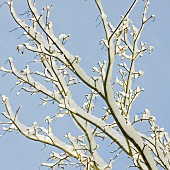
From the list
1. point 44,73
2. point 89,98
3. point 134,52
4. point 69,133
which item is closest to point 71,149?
point 69,133

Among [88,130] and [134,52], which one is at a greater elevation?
[134,52]

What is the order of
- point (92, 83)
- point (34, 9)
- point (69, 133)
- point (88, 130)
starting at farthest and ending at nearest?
point (69, 133) < point (88, 130) < point (34, 9) < point (92, 83)

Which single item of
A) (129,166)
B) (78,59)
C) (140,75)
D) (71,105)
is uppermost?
(140,75)

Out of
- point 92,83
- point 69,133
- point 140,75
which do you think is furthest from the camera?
point 140,75

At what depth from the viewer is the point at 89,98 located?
5750 mm

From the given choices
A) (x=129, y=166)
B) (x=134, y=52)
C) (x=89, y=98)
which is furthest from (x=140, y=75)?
(x=129, y=166)

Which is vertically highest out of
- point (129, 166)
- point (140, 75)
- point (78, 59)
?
point (140, 75)

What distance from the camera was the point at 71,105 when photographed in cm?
447

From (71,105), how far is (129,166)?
105 centimetres

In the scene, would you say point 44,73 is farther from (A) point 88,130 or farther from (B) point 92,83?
(B) point 92,83

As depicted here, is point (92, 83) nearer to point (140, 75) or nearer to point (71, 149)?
point (71, 149)

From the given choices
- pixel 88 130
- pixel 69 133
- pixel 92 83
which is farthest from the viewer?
pixel 69 133

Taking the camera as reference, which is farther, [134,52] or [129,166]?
[134,52]

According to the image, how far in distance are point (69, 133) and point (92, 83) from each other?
1568mm
